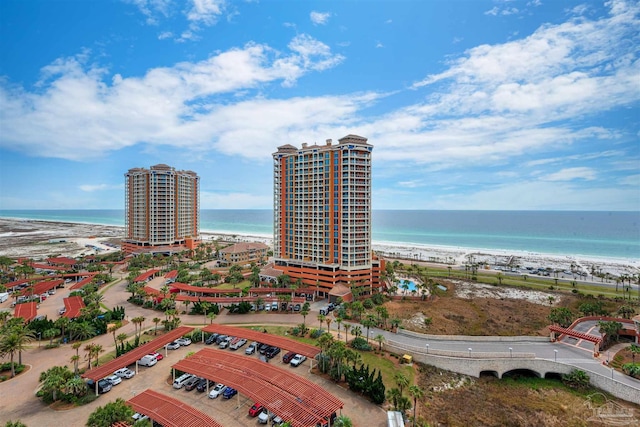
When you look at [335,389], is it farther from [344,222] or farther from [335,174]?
[335,174]

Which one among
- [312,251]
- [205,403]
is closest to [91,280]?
[312,251]

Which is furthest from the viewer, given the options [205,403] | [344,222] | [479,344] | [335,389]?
[344,222]

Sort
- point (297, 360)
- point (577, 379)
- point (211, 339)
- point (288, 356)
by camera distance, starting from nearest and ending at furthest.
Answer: point (577, 379)
point (297, 360)
point (288, 356)
point (211, 339)

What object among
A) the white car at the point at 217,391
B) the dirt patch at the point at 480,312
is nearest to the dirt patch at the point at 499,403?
the dirt patch at the point at 480,312

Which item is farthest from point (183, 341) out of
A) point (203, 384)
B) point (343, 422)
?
point (343, 422)

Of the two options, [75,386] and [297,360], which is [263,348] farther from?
[75,386]

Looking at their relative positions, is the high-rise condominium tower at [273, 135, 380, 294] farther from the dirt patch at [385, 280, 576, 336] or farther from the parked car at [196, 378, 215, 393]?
the parked car at [196, 378, 215, 393]
